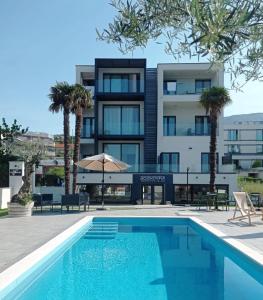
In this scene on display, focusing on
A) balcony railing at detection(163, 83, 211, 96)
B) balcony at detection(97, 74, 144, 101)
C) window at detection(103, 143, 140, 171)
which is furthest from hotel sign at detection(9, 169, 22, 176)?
balcony railing at detection(163, 83, 211, 96)

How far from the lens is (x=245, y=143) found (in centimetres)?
8094

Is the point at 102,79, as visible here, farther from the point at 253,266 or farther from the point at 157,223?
the point at 253,266

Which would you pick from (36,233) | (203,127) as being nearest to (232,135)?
(203,127)

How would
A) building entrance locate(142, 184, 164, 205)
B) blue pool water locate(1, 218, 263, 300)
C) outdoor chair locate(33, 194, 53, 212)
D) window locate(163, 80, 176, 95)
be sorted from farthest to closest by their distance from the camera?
window locate(163, 80, 176, 95) < building entrance locate(142, 184, 164, 205) < outdoor chair locate(33, 194, 53, 212) < blue pool water locate(1, 218, 263, 300)

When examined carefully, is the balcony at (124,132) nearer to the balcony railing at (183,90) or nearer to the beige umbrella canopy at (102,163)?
the balcony railing at (183,90)

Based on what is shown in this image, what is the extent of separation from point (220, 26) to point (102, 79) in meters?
32.8

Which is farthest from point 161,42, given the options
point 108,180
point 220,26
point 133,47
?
point 108,180

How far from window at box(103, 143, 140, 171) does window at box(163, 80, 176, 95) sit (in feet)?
16.5

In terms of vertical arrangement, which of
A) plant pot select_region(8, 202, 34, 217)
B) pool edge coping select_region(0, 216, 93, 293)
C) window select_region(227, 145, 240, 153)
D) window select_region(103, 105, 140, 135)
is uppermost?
window select_region(227, 145, 240, 153)

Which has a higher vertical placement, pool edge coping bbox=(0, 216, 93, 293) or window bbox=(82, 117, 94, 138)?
window bbox=(82, 117, 94, 138)

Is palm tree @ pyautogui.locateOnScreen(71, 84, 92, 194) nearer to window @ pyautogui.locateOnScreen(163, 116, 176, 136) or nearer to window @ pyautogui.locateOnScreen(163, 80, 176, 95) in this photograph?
window @ pyautogui.locateOnScreen(163, 116, 176, 136)

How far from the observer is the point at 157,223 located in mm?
19312

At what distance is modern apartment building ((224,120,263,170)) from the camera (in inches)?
3103

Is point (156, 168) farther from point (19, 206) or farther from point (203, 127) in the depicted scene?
point (19, 206)
